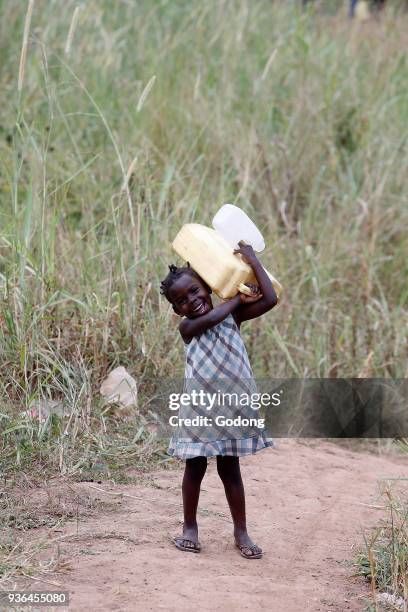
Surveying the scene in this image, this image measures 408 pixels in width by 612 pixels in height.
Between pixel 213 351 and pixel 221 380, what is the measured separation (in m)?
0.10

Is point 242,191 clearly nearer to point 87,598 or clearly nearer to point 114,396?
point 114,396

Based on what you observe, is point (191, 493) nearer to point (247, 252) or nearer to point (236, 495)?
point (236, 495)

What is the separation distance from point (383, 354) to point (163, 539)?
2349 millimetres

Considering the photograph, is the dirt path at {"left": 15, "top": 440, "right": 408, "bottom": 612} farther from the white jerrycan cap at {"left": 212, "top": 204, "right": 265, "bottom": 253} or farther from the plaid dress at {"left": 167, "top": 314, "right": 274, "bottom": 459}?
the white jerrycan cap at {"left": 212, "top": 204, "right": 265, "bottom": 253}

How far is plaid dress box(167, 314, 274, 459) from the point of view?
310cm

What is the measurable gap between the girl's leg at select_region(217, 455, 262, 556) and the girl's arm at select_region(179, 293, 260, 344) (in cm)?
42

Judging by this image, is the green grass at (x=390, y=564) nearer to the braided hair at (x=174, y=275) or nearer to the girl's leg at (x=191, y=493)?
the girl's leg at (x=191, y=493)

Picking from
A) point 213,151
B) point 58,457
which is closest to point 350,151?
point 213,151

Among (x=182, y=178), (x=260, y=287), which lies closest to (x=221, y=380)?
(x=260, y=287)

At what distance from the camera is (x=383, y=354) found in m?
5.32

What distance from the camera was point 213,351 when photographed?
10.3 ft

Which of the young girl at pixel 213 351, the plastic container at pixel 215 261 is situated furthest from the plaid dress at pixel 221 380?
the plastic container at pixel 215 261

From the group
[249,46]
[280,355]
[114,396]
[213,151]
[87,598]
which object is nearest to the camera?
[87,598]

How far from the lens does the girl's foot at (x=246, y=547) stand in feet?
10.6
